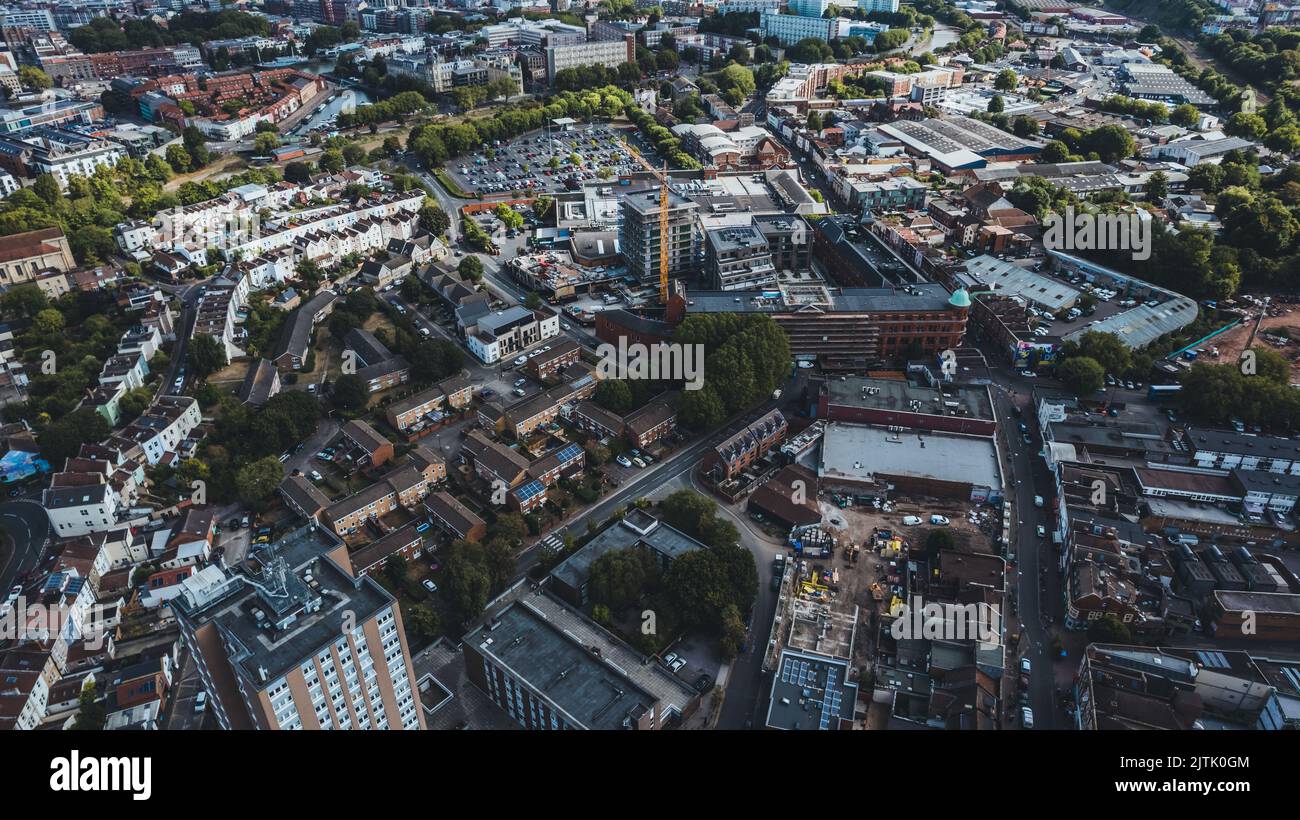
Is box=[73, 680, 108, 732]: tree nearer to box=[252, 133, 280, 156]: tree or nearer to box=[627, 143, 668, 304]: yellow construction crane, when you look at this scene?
box=[627, 143, 668, 304]: yellow construction crane

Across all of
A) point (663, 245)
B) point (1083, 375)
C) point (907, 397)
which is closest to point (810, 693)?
point (907, 397)

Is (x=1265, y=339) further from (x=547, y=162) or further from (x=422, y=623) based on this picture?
(x=547, y=162)

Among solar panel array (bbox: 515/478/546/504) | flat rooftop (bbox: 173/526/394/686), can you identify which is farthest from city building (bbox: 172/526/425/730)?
solar panel array (bbox: 515/478/546/504)

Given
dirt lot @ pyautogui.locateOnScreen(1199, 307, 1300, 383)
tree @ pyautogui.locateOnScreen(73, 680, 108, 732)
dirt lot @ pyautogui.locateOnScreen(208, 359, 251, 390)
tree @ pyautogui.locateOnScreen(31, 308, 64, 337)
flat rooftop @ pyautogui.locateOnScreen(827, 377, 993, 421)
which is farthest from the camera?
tree @ pyautogui.locateOnScreen(31, 308, 64, 337)

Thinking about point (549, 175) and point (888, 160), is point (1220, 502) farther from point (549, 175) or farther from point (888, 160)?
point (549, 175)

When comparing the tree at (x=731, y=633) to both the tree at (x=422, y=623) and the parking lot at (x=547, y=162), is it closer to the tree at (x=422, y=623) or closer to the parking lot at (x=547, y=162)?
the tree at (x=422, y=623)

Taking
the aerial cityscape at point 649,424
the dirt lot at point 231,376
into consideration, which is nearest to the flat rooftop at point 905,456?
the aerial cityscape at point 649,424
